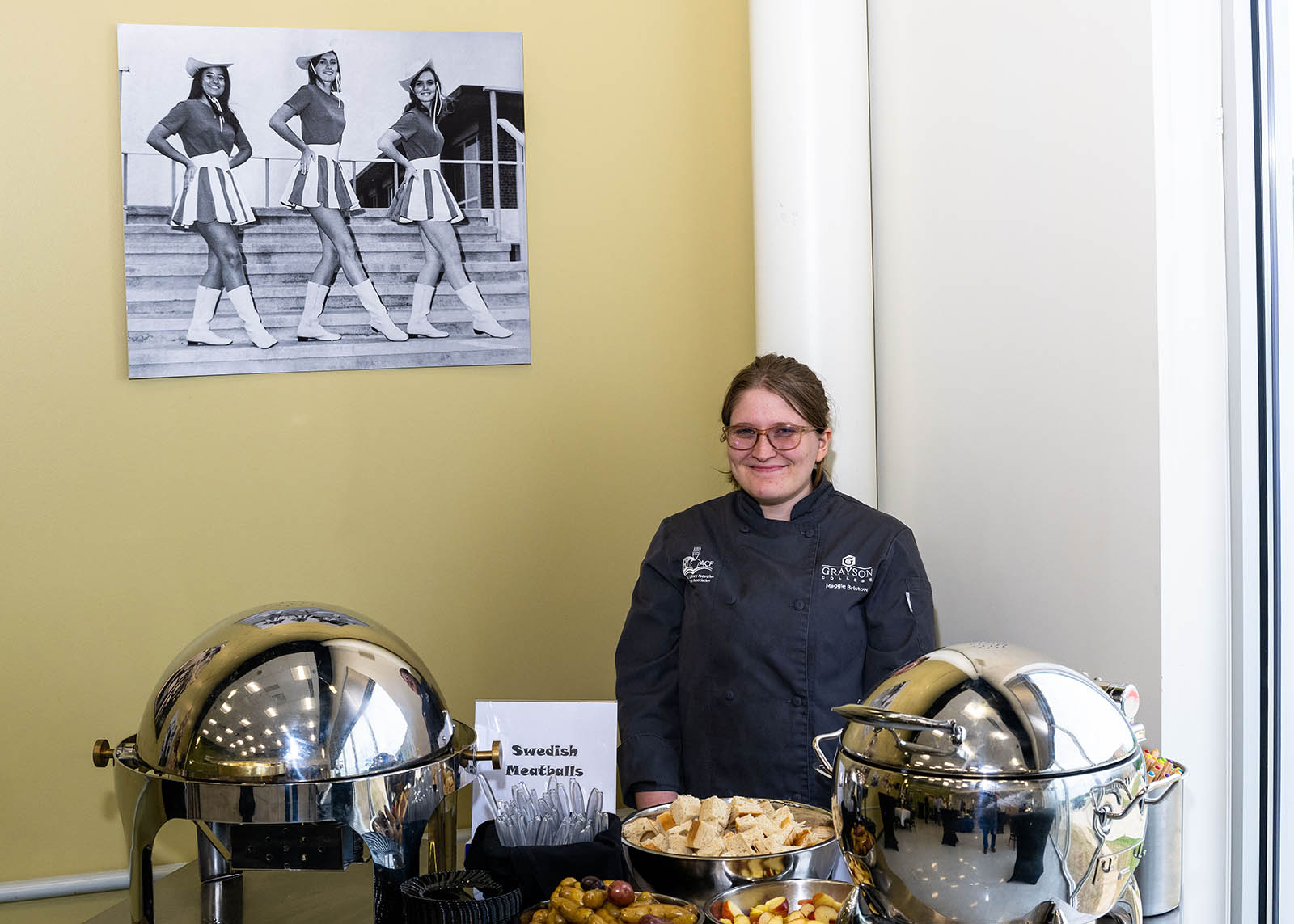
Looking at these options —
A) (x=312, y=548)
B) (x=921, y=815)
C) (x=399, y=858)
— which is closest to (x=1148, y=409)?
(x=921, y=815)

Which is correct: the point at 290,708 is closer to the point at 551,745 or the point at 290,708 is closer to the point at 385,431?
the point at 551,745

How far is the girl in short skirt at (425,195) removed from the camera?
2.47 meters

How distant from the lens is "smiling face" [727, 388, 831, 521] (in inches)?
78.7

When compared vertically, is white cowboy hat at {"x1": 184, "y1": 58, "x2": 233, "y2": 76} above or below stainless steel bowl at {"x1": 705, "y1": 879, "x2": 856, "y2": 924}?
above

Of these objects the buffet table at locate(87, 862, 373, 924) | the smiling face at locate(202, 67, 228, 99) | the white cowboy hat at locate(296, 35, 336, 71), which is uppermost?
the white cowboy hat at locate(296, 35, 336, 71)

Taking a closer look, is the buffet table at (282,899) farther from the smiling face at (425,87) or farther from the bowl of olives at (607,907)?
the smiling face at (425,87)

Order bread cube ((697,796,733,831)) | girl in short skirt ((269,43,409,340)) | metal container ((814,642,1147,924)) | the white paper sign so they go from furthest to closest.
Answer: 1. girl in short skirt ((269,43,409,340))
2. the white paper sign
3. bread cube ((697,796,733,831))
4. metal container ((814,642,1147,924))

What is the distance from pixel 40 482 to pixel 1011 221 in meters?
1.92

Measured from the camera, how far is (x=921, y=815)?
935 millimetres

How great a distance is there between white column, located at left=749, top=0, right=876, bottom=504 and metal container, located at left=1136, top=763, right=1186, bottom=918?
4.17 feet

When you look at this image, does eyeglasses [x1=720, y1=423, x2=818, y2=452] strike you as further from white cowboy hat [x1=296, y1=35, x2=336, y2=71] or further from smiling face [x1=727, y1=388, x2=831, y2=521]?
white cowboy hat [x1=296, y1=35, x2=336, y2=71]

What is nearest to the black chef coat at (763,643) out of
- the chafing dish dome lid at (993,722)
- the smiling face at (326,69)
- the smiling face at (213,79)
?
the chafing dish dome lid at (993,722)

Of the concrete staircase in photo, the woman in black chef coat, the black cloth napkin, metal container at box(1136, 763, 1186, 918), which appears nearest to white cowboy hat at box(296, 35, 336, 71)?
the concrete staircase in photo

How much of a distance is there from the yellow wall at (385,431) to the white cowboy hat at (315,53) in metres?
0.05
